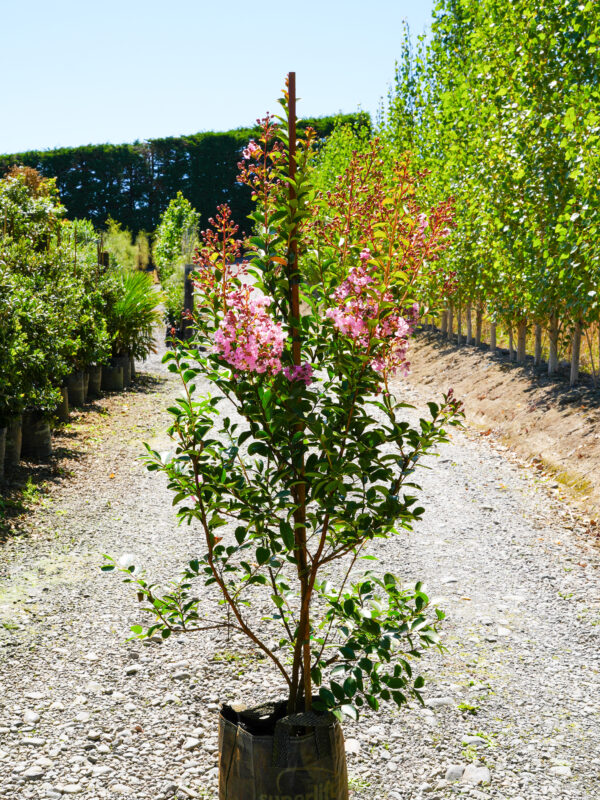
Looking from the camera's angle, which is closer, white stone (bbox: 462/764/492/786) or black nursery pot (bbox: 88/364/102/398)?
white stone (bbox: 462/764/492/786)

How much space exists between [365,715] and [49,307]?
17.8 ft

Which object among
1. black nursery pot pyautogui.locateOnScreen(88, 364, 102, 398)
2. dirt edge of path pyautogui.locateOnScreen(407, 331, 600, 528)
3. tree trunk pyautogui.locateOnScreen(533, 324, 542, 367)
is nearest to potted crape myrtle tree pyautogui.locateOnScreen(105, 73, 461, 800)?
dirt edge of path pyautogui.locateOnScreen(407, 331, 600, 528)

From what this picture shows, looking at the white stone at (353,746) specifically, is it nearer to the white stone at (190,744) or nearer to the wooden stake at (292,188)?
the white stone at (190,744)

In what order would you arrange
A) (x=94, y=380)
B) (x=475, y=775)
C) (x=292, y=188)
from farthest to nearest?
(x=94, y=380)
(x=475, y=775)
(x=292, y=188)

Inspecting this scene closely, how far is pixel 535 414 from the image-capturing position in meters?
7.70

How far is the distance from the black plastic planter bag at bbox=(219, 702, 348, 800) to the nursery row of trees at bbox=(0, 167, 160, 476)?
177 inches

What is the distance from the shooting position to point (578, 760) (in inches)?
110

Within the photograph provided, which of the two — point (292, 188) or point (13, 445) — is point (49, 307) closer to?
point (13, 445)

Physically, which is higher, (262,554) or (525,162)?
(525,162)

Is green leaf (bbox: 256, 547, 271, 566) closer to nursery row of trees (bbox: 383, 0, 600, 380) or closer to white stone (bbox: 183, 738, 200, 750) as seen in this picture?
white stone (bbox: 183, 738, 200, 750)

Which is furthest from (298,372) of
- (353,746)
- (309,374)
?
(353,746)

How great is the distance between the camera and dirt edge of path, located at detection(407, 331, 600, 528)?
6.24 metres

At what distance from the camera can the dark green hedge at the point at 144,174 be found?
33844 mm

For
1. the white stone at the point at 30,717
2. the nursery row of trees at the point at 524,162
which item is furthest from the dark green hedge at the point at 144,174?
the white stone at the point at 30,717
